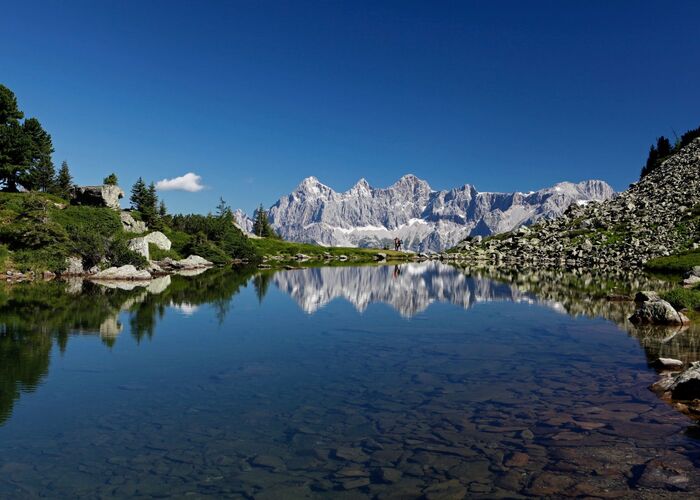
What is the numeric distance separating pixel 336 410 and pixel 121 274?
69516 mm

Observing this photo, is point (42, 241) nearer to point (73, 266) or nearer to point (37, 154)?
point (73, 266)

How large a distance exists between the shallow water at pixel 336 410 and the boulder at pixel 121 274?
40.2 meters

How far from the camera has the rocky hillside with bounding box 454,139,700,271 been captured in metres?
108

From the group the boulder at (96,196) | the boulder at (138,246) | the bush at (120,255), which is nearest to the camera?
the bush at (120,255)

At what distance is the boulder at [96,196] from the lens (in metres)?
121

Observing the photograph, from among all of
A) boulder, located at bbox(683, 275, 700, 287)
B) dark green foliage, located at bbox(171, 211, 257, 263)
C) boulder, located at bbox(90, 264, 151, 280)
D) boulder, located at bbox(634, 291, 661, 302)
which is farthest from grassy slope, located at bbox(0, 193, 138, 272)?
boulder, located at bbox(683, 275, 700, 287)

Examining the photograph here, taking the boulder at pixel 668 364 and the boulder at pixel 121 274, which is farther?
the boulder at pixel 121 274

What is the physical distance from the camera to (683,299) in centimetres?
4109

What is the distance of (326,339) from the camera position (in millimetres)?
32031

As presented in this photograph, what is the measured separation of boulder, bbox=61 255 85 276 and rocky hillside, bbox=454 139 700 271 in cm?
9821

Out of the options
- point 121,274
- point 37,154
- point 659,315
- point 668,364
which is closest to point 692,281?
point 659,315

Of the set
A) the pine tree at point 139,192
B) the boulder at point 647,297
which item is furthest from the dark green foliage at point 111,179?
the boulder at point 647,297

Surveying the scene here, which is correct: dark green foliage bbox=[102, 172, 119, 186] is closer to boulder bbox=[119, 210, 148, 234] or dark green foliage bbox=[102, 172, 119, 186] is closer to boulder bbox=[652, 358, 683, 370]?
boulder bbox=[119, 210, 148, 234]

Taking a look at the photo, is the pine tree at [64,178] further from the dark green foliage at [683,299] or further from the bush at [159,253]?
the dark green foliage at [683,299]
